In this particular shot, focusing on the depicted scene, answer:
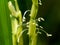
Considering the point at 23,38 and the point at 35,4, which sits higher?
the point at 35,4

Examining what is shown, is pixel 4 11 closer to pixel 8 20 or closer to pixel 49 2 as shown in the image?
pixel 8 20

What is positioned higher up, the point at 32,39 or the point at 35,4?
the point at 35,4

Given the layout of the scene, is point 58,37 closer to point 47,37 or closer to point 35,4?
point 47,37

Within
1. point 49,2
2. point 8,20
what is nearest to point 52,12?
point 49,2

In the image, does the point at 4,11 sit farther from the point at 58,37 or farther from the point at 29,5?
the point at 58,37
